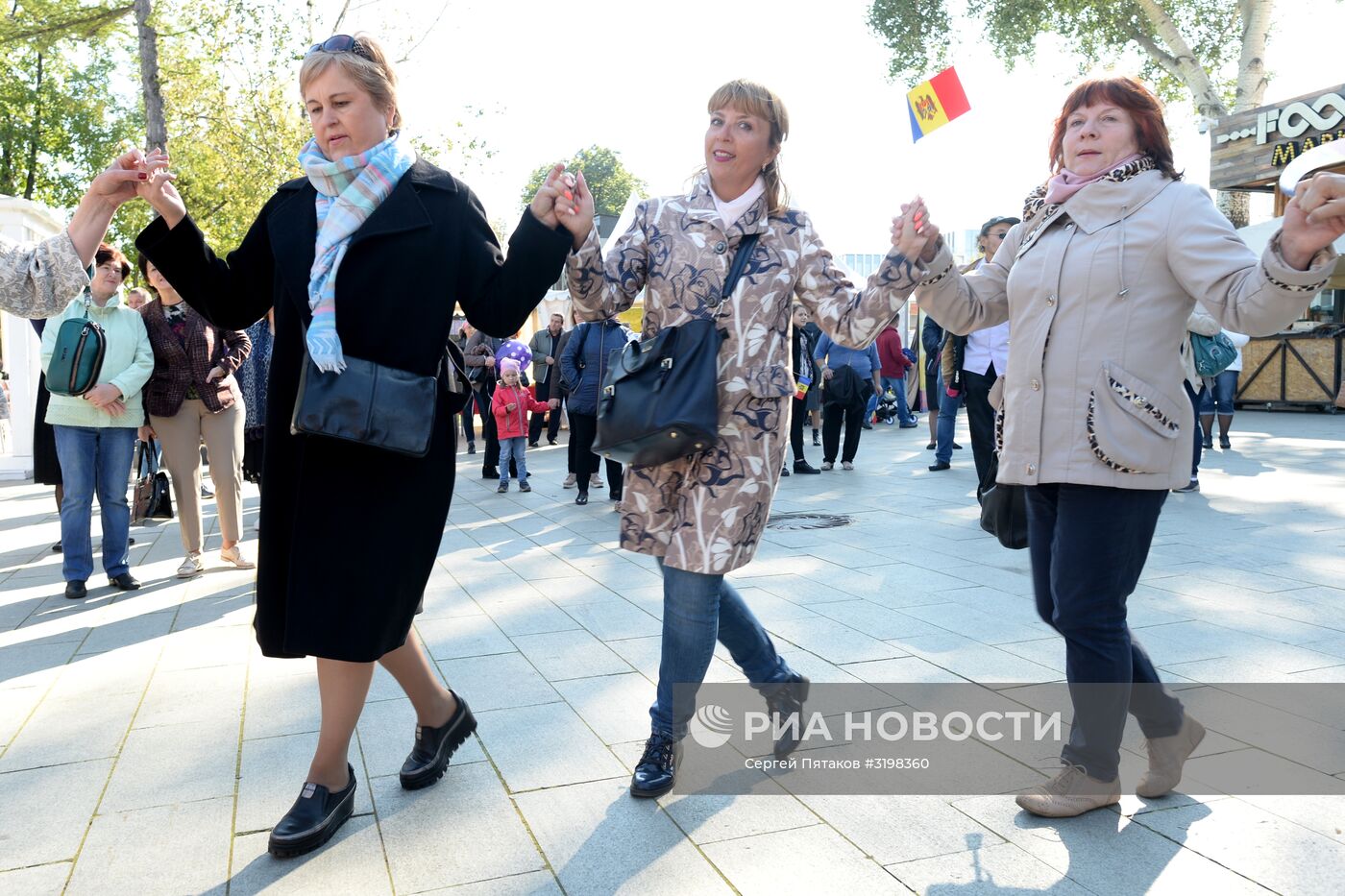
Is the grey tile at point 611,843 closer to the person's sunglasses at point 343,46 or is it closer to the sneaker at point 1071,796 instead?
the sneaker at point 1071,796

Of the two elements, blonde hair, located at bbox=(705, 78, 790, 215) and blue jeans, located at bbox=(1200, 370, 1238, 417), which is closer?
blonde hair, located at bbox=(705, 78, 790, 215)

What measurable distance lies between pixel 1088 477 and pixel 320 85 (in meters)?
2.14

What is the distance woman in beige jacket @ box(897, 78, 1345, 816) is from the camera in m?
2.71

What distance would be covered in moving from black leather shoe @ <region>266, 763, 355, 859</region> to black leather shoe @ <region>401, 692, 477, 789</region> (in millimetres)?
247

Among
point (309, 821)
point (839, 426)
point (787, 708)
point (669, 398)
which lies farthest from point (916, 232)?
point (839, 426)

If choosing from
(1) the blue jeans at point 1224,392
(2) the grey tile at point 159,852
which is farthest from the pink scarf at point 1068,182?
(1) the blue jeans at point 1224,392

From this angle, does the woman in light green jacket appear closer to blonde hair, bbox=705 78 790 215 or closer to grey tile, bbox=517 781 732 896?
grey tile, bbox=517 781 732 896

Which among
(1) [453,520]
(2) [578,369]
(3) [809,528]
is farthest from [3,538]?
(3) [809,528]

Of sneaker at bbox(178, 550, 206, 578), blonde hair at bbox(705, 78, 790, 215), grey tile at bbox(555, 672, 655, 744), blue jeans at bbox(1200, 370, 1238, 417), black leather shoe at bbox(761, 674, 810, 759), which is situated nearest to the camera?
blonde hair at bbox(705, 78, 790, 215)

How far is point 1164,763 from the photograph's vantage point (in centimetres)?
293

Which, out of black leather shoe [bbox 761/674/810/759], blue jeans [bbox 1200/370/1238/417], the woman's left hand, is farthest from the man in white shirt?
the woman's left hand

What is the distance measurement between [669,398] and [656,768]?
1.03 m

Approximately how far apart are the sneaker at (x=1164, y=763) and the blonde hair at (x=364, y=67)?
2.63 m

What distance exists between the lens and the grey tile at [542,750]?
10.5 feet
